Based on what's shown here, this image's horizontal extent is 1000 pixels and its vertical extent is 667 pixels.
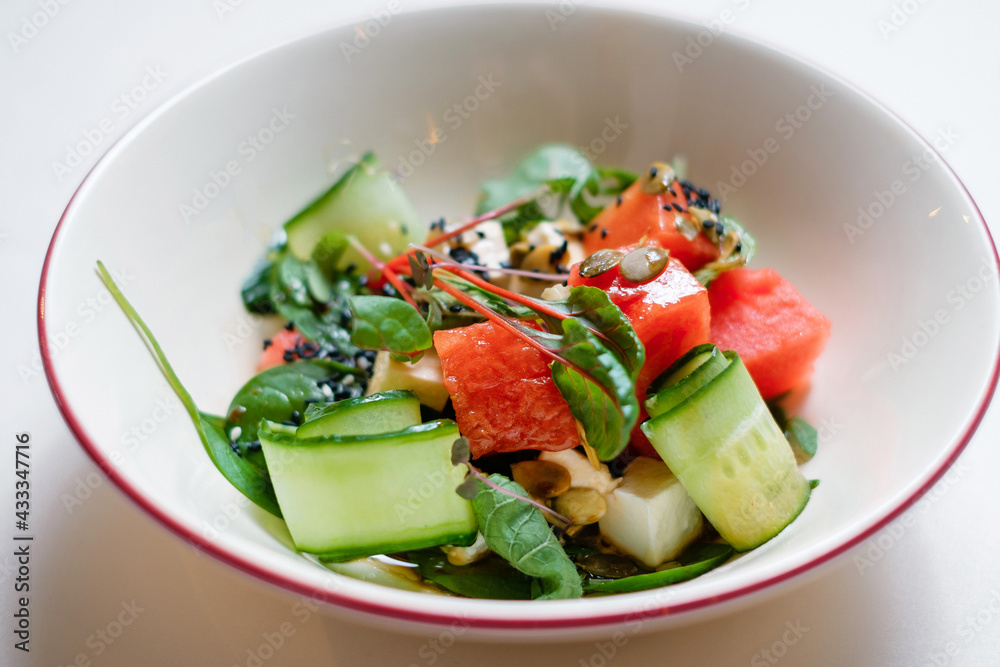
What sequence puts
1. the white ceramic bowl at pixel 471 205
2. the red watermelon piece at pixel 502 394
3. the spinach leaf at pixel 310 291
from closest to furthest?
1. the white ceramic bowl at pixel 471 205
2. the red watermelon piece at pixel 502 394
3. the spinach leaf at pixel 310 291

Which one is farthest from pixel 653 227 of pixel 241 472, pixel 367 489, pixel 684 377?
pixel 241 472

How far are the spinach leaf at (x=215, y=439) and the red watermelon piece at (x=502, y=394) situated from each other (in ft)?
1.30

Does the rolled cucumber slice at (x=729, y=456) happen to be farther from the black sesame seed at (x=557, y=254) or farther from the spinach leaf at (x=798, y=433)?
the black sesame seed at (x=557, y=254)

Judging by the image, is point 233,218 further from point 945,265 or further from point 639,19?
point 945,265

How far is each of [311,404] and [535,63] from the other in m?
1.19

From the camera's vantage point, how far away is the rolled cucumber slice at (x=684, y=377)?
4.28 feet

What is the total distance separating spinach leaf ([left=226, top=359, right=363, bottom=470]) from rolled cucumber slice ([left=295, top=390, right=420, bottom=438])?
24 centimetres

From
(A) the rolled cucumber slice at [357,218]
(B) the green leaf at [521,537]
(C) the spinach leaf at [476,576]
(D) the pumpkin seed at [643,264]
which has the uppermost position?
(A) the rolled cucumber slice at [357,218]

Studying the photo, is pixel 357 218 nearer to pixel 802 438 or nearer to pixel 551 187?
pixel 551 187

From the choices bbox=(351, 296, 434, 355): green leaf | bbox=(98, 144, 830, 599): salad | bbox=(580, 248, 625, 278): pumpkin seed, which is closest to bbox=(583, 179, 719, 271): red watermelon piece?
bbox=(98, 144, 830, 599): salad

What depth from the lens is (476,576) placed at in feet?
4.42

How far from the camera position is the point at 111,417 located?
4.25 feet

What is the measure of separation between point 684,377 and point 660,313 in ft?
0.41

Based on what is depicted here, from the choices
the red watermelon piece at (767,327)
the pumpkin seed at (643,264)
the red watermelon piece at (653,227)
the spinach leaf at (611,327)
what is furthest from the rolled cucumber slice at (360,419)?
the red watermelon piece at (767,327)
